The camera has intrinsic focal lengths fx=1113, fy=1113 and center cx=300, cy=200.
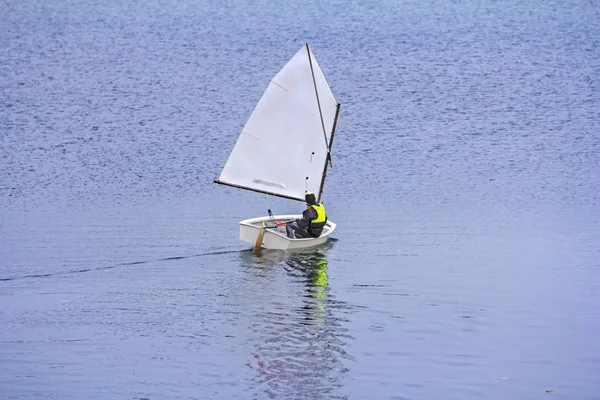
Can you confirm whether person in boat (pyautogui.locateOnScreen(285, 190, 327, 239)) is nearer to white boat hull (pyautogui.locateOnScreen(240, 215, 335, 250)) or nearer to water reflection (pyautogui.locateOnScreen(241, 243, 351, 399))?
white boat hull (pyautogui.locateOnScreen(240, 215, 335, 250))

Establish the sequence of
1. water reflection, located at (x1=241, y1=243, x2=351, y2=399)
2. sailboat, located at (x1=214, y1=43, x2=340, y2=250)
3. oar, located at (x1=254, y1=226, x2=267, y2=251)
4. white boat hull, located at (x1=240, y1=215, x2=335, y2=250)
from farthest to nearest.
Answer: sailboat, located at (x1=214, y1=43, x2=340, y2=250) → white boat hull, located at (x1=240, y1=215, x2=335, y2=250) → oar, located at (x1=254, y1=226, x2=267, y2=251) → water reflection, located at (x1=241, y1=243, x2=351, y2=399)

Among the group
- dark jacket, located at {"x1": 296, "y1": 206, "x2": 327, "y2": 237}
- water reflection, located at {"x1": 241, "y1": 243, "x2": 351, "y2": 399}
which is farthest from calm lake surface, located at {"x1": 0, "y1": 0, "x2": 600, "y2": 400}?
dark jacket, located at {"x1": 296, "y1": 206, "x2": 327, "y2": 237}

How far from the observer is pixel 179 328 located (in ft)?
111

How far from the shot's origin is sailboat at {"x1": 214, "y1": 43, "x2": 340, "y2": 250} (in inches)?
1875

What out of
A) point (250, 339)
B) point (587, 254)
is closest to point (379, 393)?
point (250, 339)

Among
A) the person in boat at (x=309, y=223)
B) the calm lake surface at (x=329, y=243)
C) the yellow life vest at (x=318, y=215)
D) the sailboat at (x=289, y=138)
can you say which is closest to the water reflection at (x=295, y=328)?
the calm lake surface at (x=329, y=243)

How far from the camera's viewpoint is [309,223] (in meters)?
43.9

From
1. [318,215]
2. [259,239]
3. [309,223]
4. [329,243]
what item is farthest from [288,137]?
[259,239]

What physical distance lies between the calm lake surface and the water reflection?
0.37 ft

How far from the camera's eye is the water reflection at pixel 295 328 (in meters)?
29.5

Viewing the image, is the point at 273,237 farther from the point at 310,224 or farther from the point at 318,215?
the point at 318,215

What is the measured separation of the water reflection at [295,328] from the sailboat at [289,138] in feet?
16.9

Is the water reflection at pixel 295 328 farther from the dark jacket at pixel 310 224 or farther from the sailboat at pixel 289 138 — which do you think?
the sailboat at pixel 289 138

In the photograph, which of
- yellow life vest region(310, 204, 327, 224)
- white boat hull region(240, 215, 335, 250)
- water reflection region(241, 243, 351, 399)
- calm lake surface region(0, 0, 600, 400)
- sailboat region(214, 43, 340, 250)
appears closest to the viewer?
water reflection region(241, 243, 351, 399)
